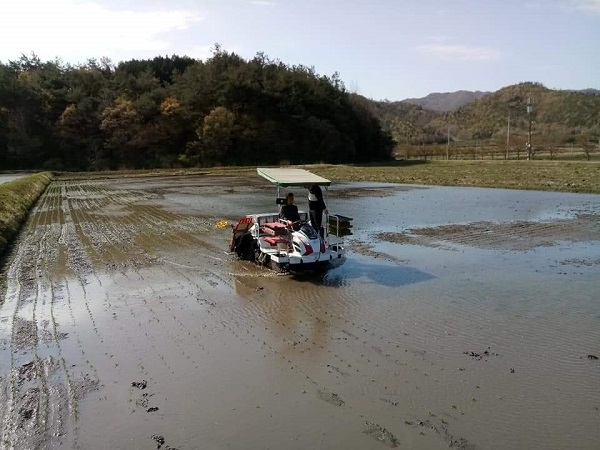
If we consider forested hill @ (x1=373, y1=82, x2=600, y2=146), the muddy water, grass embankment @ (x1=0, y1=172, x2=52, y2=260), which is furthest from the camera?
forested hill @ (x1=373, y1=82, x2=600, y2=146)

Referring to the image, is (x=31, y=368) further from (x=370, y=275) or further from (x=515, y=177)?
(x=515, y=177)

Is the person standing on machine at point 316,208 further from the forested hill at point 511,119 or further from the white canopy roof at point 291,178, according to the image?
the forested hill at point 511,119

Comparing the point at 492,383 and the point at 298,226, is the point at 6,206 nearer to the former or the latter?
the point at 298,226

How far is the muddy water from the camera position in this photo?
5324 millimetres

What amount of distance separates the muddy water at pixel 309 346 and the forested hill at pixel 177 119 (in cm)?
5049

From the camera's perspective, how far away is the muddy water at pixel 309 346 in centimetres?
532

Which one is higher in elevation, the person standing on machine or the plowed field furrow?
the person standing on machine

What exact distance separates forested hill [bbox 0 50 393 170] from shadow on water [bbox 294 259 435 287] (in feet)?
173

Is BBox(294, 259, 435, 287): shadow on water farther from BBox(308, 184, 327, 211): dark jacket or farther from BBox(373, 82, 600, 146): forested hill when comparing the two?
BBox(373, 82, 600, 146): forested hill

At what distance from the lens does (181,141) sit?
66000mm

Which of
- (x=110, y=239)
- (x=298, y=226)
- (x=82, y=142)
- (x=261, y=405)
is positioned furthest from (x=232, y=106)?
(x=261, y=405)

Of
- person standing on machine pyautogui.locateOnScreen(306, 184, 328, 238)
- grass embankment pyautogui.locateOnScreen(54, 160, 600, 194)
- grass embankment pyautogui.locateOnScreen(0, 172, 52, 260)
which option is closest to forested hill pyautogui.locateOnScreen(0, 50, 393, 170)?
grass embankment pyautogui.locateOnScreen(54, 160, 600, 194)

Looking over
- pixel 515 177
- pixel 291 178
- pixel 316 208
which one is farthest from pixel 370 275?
pixel 515 177

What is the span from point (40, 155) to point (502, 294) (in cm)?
6540
